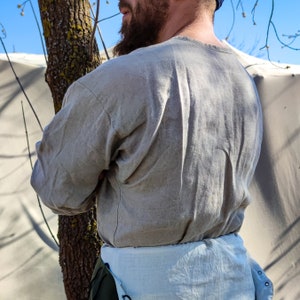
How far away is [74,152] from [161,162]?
0.18m

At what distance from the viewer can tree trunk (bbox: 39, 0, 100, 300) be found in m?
2.26

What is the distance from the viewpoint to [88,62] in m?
2.31

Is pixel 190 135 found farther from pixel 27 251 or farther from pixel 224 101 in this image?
pixel 27 251

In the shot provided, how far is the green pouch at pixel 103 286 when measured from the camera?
49.7 inches

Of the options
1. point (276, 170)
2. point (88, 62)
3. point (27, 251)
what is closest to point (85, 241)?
point (88, 62)

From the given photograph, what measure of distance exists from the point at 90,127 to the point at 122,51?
0.33 m

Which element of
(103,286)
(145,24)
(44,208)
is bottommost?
(44,208)

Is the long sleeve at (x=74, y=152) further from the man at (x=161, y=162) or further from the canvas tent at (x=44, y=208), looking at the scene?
the canvas tent at (x=44, y=208)

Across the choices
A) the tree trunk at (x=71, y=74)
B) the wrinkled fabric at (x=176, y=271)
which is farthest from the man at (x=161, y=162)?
the tree trunk at (x=71, y=74)

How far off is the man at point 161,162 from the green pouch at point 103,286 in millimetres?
17

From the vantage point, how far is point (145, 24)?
135 centimetres

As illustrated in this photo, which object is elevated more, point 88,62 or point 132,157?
point 132,157

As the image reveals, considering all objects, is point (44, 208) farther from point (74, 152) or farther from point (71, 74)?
point (74, 152)

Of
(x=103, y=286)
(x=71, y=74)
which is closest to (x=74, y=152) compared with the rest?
(x=103, y=286)
